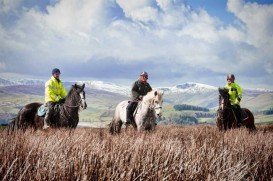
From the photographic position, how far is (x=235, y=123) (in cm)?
1305

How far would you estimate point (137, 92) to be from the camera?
11.4 metres

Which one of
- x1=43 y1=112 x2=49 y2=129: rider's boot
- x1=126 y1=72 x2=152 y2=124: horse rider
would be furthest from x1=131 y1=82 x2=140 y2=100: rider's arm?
x1=43 y1=112 x2=49 y2=129: rider's boot

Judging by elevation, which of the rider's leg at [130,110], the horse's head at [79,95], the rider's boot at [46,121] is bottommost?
the rider's boot at [46,121]

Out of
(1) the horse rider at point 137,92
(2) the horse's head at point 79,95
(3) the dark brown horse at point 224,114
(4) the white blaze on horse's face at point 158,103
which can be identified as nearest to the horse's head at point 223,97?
(3) the dark brown horse at point 224,114

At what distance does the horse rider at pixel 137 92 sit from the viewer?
445 inches

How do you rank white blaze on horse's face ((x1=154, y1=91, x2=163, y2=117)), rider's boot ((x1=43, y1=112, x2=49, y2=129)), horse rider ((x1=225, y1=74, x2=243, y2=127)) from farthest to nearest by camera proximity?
horse rider ((x1=225, y1=74, x2=243, y2=127)) → rider's boot ((x1=43, y1=112, x2=49, y2=129)) → white blaze on horse's face ((x1=154, y1=91, x2=163, y2=117))

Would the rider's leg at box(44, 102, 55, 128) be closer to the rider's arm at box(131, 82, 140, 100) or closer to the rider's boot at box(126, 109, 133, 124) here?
the rider's boot at box(126, 109, 133, 124)

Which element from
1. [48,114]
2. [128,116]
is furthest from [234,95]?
[48,114]

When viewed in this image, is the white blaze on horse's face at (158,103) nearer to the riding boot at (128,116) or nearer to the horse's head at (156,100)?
the horse's head at (156,100)

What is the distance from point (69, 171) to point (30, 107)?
10.7m

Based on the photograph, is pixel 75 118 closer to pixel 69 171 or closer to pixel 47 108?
pixel 47 108

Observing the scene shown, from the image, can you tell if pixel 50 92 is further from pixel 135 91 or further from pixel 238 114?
pixel 238 114

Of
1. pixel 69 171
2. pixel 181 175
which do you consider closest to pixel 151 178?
pixel 181 175

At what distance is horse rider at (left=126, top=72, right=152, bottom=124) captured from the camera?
11.3 meters
